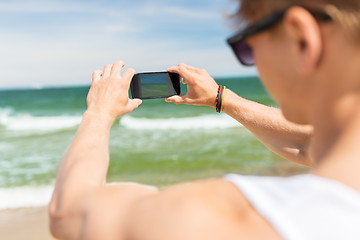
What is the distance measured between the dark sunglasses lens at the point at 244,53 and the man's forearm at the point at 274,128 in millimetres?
608

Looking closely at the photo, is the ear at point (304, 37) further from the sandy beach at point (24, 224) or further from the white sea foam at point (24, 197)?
the white sea foam at point (24, 197)

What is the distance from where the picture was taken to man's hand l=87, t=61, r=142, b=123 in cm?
121

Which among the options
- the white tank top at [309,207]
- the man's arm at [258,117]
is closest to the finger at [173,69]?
the man's arm at [258,117]

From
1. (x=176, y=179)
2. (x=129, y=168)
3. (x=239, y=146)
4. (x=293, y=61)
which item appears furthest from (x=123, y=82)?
(x=239, y=146)

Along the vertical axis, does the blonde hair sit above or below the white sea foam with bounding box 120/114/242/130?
above

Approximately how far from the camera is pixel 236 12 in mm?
972

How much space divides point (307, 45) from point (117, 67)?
0.73m

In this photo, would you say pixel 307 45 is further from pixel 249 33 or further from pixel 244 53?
pixel 244 53

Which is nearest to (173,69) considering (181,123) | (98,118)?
(98,118)

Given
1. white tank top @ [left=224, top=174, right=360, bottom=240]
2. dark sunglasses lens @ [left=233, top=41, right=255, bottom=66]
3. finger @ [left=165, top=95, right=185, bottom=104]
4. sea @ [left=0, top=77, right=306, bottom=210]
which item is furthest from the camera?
sea @ [left=0, top=77, right=306, bottom=210]

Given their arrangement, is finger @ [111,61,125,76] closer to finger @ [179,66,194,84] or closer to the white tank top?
finger @ [179,66,194,84]

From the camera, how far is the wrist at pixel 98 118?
115 centimetres

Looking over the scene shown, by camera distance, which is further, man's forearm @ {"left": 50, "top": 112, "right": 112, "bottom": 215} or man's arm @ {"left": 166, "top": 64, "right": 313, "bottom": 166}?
man's arm @ {"left": 166, "top": 64, "right": 313, "bottom": 166}

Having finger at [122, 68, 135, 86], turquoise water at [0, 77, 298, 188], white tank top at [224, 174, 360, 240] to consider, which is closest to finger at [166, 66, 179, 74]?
A: finger at [122, 68, 135, 86]
